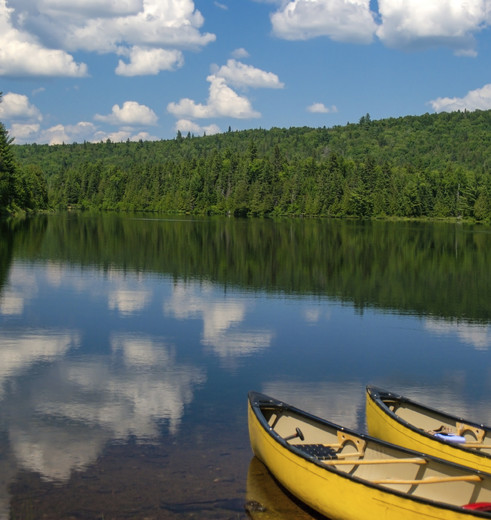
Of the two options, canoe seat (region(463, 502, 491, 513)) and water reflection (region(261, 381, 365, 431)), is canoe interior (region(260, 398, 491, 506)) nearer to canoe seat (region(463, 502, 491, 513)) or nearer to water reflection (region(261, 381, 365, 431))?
canoe seat (region(463, 502, 491, 513))

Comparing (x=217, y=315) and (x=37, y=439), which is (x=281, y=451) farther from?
(x=217, y=315)

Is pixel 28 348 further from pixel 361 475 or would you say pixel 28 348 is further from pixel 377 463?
pixel 377 463

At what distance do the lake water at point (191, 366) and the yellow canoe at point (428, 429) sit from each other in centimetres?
218

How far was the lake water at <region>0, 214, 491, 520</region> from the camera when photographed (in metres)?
12.1

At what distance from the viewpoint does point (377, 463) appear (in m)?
11.1

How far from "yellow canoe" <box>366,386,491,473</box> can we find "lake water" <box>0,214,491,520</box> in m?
2.18

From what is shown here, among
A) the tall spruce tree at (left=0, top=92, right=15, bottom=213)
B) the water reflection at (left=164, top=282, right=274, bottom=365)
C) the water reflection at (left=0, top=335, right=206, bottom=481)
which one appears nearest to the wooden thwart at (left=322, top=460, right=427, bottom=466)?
the water reflection at (left=0, top=335, right=206, bottom=481)

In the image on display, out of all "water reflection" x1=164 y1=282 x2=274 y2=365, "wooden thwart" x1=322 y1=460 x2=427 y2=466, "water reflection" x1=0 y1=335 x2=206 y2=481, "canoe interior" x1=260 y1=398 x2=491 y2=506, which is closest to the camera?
"canoe interior" x1=260 y1=398 x2=491 y2=506

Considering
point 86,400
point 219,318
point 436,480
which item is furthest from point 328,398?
point 219,318

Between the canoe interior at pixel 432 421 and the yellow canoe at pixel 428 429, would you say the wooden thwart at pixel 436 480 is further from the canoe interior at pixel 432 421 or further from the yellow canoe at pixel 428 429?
the canoe interior at pixel 432 421

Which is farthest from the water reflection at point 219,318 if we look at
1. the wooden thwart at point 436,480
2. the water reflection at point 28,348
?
the wooden thwart at point 436,480

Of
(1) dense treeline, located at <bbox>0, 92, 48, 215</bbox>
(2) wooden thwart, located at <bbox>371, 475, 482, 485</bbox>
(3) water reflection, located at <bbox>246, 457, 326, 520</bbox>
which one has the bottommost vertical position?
(3) water reflection, located at <bbox>246, 457, 326, 520</bbox>

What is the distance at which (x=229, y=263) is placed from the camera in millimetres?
50031

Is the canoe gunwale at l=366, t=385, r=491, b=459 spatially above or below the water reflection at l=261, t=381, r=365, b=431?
above
